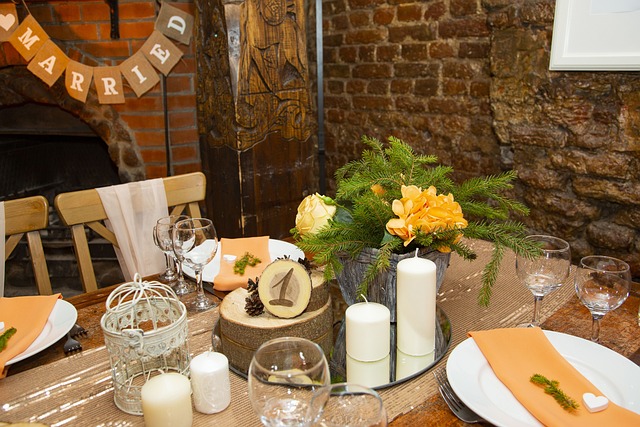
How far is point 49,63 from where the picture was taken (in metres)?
2.49

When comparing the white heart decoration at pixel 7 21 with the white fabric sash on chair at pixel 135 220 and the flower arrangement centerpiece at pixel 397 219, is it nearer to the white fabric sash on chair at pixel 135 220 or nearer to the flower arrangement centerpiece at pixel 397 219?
the white fabric sash on chair at pixel 135 220

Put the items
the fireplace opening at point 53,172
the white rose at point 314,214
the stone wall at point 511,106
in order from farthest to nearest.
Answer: the fireplace opening at point 53,172
the stone wall at point 511,106
the white rose at point 314,214

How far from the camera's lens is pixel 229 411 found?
0.81 m

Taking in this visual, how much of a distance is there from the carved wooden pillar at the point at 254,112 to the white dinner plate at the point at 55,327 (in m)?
1.32

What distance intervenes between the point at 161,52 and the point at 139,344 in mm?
1991

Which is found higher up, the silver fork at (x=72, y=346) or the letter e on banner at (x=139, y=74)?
the letter e on banner at (x=139, y=74)

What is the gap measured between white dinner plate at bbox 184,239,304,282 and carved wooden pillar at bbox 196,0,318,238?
95 centimetres

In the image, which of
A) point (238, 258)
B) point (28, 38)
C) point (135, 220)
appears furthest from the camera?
point (28, 38)

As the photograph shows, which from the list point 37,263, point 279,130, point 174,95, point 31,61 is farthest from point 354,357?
point 31,61

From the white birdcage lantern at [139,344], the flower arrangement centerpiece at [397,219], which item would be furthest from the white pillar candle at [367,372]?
the white birdcage lantern at [139,344]

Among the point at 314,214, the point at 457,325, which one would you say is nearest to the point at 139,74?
the point at 314,214

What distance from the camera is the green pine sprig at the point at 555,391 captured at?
2.60ft

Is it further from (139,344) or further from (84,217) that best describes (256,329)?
(84,217)

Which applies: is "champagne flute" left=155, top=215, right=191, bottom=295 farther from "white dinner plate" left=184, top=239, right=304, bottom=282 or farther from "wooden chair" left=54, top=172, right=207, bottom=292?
"wooden chair" left=54, top=172, right=207, bottom=292
